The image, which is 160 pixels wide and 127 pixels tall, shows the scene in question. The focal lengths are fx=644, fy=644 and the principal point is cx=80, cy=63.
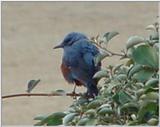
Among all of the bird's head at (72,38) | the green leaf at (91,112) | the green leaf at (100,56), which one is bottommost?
the green leaf at (91,112)

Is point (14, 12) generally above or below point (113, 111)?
above

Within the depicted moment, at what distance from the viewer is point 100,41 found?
150cm

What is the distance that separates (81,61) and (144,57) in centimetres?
39

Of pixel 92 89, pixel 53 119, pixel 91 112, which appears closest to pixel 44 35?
pixel 92 89

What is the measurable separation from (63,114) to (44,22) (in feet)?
24.0

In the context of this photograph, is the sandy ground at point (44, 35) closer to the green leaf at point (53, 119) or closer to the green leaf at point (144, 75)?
the green leaf at point (53, 119)

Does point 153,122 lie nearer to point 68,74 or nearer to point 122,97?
point 122,97

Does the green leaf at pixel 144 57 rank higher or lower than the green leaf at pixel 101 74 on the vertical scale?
higher

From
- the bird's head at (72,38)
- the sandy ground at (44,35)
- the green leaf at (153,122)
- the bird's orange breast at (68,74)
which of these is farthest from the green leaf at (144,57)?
the sandy ground at (44,35)

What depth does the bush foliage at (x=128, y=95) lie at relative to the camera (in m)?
1.25

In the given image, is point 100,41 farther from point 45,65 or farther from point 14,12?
point 14,12

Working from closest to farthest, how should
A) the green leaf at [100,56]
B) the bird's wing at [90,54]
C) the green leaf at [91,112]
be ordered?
the green leaf at [91,112]
the green leaf at [100,56]
the bird's wing at [90,54]

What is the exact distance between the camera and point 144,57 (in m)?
1.24

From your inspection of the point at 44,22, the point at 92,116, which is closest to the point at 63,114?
the point at 92,116
